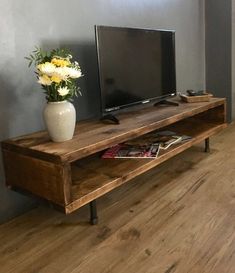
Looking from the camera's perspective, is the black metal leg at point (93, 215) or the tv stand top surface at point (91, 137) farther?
the black metal leg at point (93, 215)

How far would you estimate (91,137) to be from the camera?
1595 mm

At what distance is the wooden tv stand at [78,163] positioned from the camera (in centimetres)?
140

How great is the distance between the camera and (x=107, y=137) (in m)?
1.58

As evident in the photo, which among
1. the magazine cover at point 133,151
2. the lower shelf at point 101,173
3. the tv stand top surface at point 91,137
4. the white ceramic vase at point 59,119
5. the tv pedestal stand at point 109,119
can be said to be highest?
the white ceramic vase at point 59,119

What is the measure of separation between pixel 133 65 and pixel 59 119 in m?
0.84

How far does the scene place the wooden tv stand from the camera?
1.40 meters

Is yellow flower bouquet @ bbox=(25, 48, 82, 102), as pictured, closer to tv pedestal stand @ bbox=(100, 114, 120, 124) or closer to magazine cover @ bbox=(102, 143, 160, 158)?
tv pedestal stand @ bbox=(100, 114, 120, 124)

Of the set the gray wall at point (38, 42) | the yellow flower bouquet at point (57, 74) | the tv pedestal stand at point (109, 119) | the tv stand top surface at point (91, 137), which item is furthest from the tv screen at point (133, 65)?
the yellow flower bouquet at point (57, 74)

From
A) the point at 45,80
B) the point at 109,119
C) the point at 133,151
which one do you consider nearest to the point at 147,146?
the point at 133,151

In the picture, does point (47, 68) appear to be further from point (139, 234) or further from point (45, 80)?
point (139, 234)

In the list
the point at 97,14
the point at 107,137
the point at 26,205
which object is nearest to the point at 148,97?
the point at 97,14

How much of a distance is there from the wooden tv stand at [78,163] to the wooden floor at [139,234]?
0.64 feet

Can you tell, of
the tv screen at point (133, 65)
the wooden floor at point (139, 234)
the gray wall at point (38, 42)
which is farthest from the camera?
the tv screen at point (133, 65)

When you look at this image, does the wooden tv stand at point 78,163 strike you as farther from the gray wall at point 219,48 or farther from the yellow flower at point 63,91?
the gray wall at point 219,48
